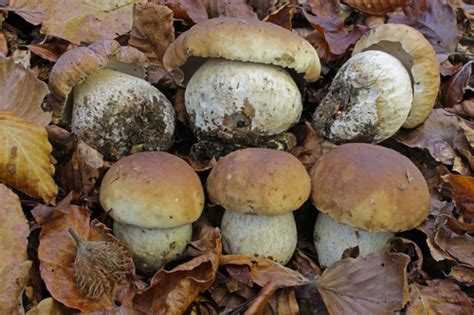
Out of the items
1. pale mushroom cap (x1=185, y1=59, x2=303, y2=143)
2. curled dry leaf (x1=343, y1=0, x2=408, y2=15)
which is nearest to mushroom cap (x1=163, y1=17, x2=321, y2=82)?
pale mushroom cap (x1=185, y1=59, x2=303, y2=143)

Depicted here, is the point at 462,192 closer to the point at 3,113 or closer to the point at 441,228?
the point at 441,228

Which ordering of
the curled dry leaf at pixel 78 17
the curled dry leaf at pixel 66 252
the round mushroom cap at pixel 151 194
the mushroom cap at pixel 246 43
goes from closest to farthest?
the curled dry leaf at pixel 66 252 < the round mushroom cap at pixel 151 194 < the mushroom cap at pixel 246 43 < the curled dry leaf at pixel 78 17

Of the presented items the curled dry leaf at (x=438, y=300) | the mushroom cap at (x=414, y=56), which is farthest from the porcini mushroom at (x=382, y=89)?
the curled dry leaf at (x=438, y=300)

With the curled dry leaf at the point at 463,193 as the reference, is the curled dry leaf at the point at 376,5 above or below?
above

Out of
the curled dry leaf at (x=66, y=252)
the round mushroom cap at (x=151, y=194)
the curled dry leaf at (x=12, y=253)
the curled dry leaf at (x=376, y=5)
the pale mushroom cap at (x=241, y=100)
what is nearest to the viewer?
the curled dry leaf at (x=12, y=253)

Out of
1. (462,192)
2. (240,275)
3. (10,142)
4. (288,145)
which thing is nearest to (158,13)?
(288,145)

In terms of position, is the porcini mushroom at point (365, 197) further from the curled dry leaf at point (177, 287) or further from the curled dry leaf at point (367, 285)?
the curled dry leaf at point (177, 287)

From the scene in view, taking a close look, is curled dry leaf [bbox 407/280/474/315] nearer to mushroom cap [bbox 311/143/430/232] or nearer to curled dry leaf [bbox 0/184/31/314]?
mushroom cap [bbox 311/143/430/232]
